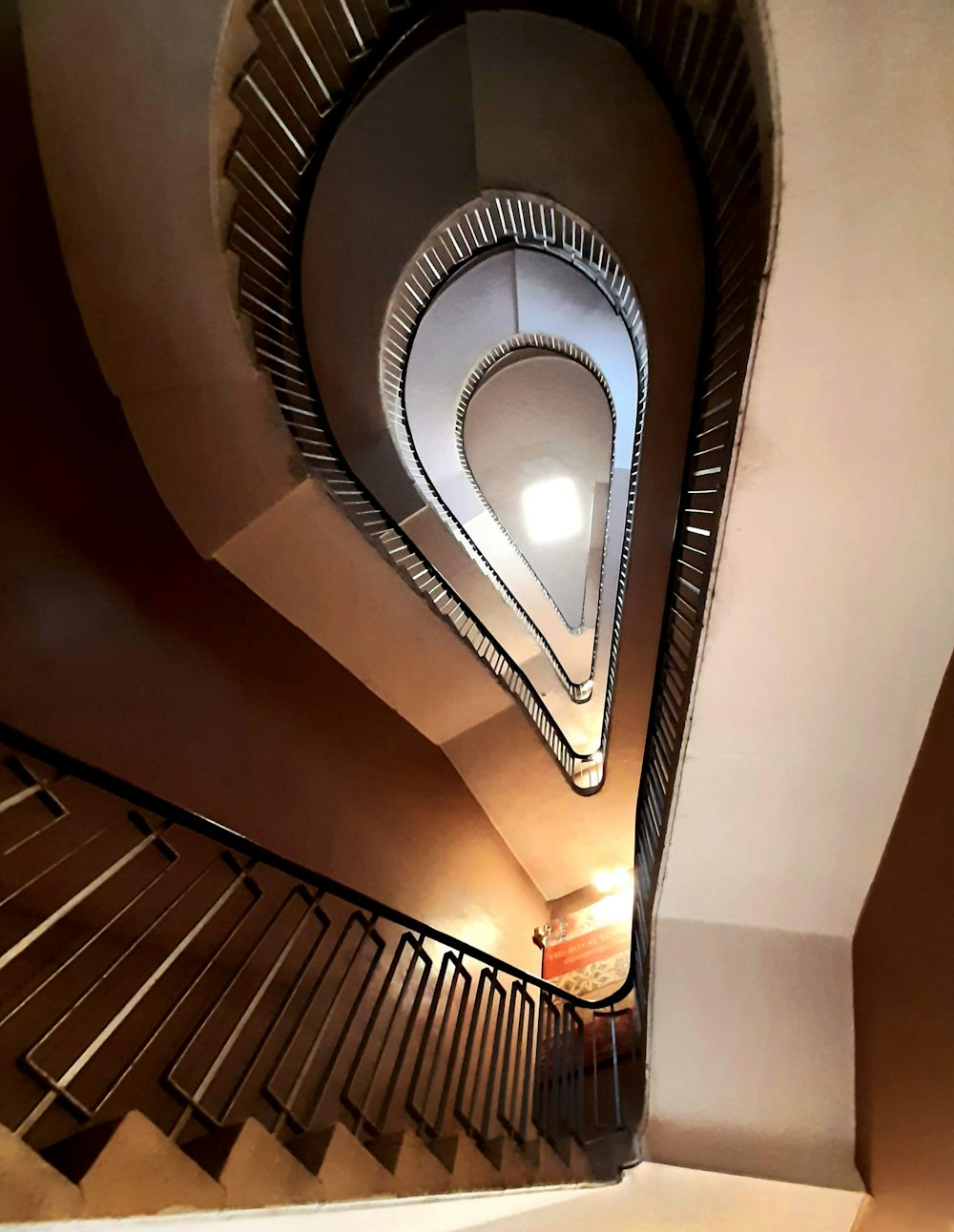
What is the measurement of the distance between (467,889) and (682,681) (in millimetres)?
3299

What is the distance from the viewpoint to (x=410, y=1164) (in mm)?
2662

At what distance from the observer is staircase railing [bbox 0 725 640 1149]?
7.68 ft

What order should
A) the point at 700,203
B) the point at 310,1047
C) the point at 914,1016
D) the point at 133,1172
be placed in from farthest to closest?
the point at 700,203
the point at 914,1016
the point at 310,1047
the point at 133,1172

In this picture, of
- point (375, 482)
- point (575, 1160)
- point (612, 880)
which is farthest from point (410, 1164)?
point (375, 482)

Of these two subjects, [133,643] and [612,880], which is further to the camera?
[612,880]

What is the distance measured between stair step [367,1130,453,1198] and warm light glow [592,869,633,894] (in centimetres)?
442

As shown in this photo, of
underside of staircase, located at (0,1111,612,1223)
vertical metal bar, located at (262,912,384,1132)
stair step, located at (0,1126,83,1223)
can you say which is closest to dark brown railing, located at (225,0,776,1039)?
underside of staircase, located at (0,1111,612,1223)

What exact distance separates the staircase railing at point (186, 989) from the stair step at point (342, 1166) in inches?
4.7

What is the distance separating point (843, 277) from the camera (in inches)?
91.1

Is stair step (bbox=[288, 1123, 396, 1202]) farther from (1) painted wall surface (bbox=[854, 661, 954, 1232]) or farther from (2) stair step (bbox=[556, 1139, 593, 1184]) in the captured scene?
(1) painted wall surface (bbox=[854, 661, 954, 1232])

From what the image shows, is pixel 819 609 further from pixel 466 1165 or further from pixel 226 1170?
pixel 226 1170

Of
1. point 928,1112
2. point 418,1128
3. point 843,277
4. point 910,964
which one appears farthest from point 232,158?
point 928,1112

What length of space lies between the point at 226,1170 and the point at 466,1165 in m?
1.32

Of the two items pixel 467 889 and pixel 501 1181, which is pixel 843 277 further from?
pixel 467 889
